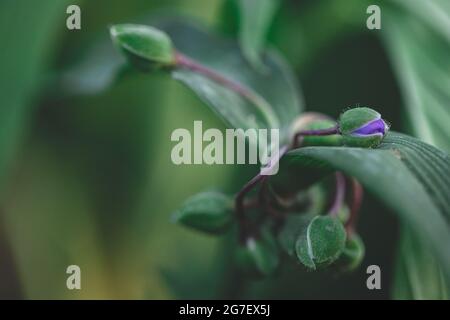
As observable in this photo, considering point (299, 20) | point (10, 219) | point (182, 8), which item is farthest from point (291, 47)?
point (10, 219)

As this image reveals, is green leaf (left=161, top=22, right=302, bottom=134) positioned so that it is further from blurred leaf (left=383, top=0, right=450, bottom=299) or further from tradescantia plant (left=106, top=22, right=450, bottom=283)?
blurred leaf (left=383, top=0, right=450, bottom=299)

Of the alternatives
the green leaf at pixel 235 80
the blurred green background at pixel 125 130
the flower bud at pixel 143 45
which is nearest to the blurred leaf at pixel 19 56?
the blurred green background at pixel 125 130

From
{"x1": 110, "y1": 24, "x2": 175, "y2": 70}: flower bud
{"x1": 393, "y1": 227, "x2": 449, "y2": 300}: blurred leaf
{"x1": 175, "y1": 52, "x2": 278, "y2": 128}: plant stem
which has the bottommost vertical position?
{"x1": 393, "y1": 227, "x2": 449, "y2": 300}: blurred leaf

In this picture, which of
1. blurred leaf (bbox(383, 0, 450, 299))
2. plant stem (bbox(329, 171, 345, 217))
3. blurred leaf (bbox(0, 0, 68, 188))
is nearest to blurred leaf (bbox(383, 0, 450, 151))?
blurred leaf (bbox(383, 0, 450, 299))

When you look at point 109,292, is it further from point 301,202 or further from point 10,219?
point 301,202

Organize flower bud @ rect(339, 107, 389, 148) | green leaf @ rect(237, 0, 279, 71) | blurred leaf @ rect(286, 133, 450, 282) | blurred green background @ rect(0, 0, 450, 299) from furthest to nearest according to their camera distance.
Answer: blurred green background @ rect(0, 0, 450, 299) < green leaf @ rect(237, 0, 279, 71) < flower bud @ rect(339, 107, 389, 148) < blurred leaf @ rect(286, 133, 450, 282)

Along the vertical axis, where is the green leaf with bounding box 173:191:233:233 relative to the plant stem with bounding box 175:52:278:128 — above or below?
below
